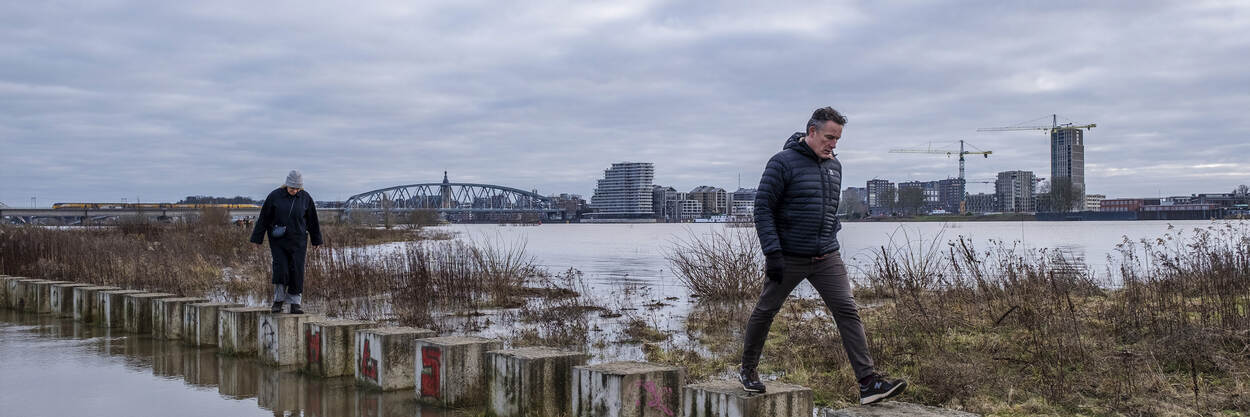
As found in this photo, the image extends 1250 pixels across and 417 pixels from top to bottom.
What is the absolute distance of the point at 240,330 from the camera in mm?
8945

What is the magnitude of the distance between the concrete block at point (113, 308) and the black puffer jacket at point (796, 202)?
9394 millimetres

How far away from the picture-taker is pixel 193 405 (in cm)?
681

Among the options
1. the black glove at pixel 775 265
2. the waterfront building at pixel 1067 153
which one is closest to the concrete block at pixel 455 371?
the black glove at pixel 775 265

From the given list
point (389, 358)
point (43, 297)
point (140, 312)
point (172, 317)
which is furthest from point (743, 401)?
point (43, 297)

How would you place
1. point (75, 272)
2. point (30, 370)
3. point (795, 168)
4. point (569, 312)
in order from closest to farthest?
point (795, 168)
point (30, 370)
point (569, 312)
point (75, 272)

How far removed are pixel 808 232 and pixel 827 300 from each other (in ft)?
1.52

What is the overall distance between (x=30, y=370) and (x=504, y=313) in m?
6.58

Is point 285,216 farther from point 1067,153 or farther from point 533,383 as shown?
point 1067,153

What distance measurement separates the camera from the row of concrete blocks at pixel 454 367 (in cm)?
515

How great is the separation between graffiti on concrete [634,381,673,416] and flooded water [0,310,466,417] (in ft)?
5.66

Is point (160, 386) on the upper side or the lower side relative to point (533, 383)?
lower

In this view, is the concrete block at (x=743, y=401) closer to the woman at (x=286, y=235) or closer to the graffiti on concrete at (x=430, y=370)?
the graffiti on concrete at (x=430, y=370)

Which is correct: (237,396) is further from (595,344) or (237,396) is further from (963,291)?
(963,291)

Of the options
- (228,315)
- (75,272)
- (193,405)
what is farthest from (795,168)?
(75,272)
